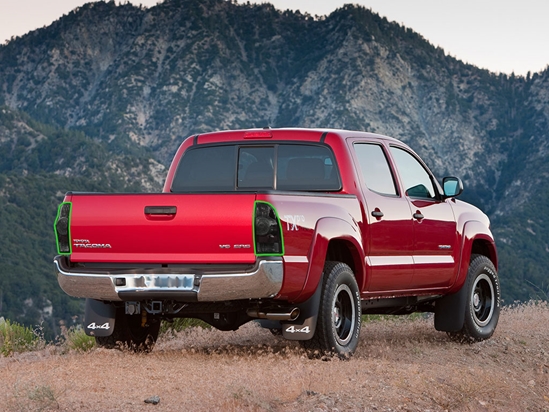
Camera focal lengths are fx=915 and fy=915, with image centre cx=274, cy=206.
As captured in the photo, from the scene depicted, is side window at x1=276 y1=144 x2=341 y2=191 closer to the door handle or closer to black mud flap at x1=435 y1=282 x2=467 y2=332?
the door handle

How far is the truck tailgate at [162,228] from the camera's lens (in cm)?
658

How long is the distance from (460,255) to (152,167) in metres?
152

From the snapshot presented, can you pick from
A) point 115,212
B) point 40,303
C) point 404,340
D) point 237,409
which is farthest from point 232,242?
point 40,303

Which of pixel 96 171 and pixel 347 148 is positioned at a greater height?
pixel 347 148

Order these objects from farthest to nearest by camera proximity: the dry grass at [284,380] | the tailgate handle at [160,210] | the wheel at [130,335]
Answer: the wheel at [130,335] < the tailgate handle at [160,210] < the dry grass at [284,380]

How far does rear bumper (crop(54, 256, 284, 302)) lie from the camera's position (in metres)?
6.58

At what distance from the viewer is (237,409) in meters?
5.34

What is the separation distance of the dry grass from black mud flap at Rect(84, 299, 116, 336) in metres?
0.22

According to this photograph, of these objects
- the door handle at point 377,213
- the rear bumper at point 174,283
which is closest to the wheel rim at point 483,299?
the door handle at point 377,213

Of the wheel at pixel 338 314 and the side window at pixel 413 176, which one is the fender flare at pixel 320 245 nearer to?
the wheel at pixel 338 314

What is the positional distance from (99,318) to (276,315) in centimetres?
159

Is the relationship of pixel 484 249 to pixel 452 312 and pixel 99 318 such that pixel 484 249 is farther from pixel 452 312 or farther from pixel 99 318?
pixel 99 318

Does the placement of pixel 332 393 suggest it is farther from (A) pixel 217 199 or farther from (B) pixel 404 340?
(B) pixel 404 340

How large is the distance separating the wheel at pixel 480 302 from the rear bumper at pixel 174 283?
3.48 m
